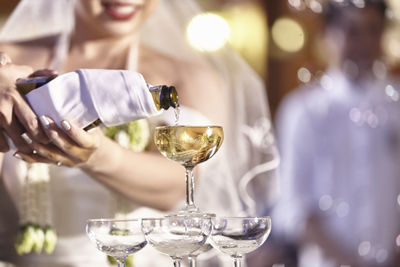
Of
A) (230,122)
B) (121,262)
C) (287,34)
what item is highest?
(287,34)

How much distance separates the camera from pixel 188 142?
45.1 inches

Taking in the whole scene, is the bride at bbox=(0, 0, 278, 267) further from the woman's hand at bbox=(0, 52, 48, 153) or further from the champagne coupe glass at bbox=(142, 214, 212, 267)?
the champagne coupe glass at bbox=(142, 214, 212, 267)

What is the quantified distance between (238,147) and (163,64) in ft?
1.10

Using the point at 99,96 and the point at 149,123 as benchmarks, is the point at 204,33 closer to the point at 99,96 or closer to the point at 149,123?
the point at 149,123

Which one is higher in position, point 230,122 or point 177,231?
point 230,122

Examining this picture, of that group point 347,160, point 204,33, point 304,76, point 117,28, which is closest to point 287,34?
point 304,76

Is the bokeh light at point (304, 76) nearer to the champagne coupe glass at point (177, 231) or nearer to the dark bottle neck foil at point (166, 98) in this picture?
the dark bottle neck foil at point (166, 98)

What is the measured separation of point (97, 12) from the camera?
1.81m

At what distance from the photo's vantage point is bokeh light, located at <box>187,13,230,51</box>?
2.07 metres

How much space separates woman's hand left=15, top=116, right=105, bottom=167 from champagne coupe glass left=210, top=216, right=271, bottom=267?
0.27 meters

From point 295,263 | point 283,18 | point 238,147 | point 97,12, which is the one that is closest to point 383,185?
point 295,263

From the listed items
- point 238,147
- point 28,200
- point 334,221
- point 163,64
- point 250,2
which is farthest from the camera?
point 250,2

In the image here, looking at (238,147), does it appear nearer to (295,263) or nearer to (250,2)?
(295,263)

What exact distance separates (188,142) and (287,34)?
7.19 feet
